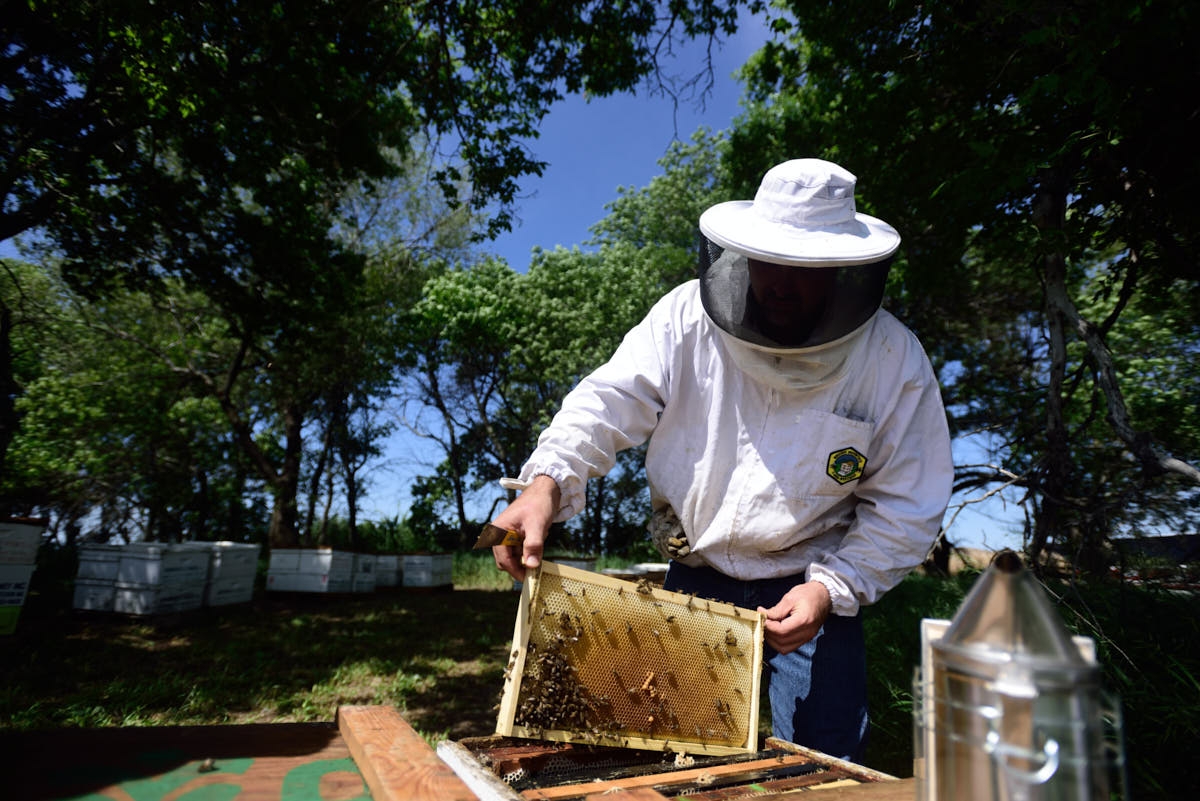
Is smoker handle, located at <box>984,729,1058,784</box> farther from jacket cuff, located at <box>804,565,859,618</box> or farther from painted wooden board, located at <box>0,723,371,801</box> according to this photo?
jacket cuff, located at <box>804,565,859,618</box>

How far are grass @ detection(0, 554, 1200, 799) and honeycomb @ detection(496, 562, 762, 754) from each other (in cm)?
203

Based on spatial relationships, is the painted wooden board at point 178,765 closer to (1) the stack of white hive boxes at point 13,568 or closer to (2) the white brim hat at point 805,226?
(2) the white brim hat at point 805,226

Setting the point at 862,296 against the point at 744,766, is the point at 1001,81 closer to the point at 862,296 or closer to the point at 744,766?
the point at 862,296

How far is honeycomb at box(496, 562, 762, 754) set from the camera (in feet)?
4.43

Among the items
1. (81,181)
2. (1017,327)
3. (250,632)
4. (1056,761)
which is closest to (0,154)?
(81,181)

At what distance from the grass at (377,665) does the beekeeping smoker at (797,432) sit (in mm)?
1627

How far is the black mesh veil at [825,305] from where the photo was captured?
179 cm

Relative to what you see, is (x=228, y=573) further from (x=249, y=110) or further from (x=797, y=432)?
(x=797, y=432)

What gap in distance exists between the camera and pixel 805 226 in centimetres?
181

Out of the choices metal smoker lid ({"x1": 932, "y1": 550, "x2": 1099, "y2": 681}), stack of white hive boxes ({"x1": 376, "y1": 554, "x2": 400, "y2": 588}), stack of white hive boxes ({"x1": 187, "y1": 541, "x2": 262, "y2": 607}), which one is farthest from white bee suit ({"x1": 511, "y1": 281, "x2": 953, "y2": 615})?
stack of white hive boxes ({"x1": 376, "y1": 554, "x2": 400, "y2": 588})

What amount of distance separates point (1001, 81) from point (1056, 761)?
429cm

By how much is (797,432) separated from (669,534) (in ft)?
1.59

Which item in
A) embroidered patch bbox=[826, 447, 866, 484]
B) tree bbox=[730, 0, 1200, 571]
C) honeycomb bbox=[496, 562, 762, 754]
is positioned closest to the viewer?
honeycomb bbox=[496, 562, 762, 754]

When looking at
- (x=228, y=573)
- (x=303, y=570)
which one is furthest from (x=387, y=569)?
(x=228, y=573)
